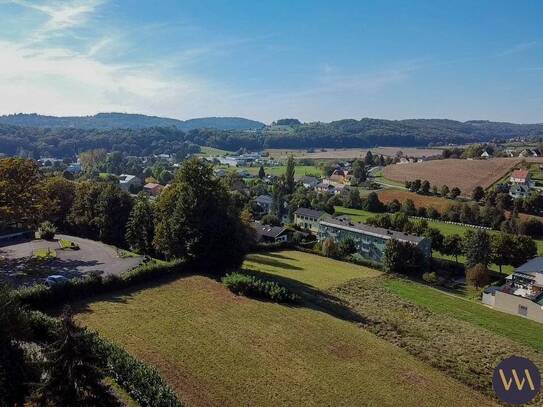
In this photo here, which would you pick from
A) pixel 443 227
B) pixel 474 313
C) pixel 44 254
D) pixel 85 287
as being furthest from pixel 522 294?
pixel 44 254

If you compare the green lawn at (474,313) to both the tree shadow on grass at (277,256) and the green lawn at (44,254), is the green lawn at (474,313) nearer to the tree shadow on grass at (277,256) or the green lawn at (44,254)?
the tree shadow on grass at (277,256)

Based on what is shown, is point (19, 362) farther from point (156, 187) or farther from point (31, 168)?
point (156, 187)

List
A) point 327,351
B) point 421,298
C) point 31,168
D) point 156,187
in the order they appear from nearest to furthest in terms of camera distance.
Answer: point 327,351 < point 31,168 < point 421,298 < point 156,187

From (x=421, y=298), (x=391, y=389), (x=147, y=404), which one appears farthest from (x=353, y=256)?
(x=147, y=404)

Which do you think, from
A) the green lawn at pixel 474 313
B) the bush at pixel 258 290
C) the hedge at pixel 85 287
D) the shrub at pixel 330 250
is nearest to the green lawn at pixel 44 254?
the hedge at pixel 85 287

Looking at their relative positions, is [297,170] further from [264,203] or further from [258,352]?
[258,352]

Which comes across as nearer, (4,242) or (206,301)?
(206,301)

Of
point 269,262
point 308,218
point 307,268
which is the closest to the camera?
point 307,268
